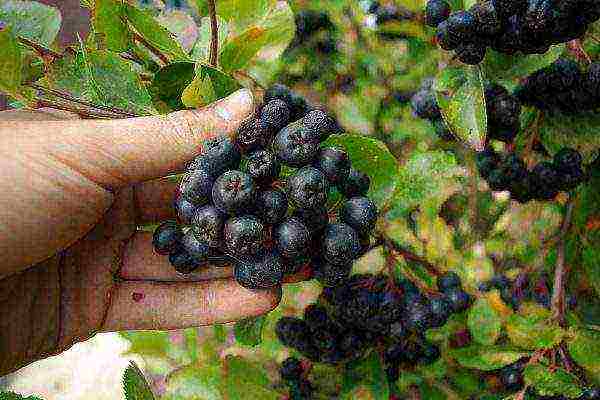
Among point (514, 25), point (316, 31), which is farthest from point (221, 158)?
point (316, 31)

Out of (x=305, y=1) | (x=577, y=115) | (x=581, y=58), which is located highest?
(x=581, y=58)

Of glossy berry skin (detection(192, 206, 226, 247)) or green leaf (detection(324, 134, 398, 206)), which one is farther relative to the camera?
green leaf (detection(324, 134, 398, 206))

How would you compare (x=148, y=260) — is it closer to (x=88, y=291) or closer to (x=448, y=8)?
(x=88, y=291)

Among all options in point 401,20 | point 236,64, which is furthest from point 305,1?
point 236,64

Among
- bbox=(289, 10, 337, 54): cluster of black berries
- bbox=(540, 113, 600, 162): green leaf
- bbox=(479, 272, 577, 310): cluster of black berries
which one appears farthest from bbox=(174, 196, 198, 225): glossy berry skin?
bbox=(289, 10, 337, 54): cluster of black berries

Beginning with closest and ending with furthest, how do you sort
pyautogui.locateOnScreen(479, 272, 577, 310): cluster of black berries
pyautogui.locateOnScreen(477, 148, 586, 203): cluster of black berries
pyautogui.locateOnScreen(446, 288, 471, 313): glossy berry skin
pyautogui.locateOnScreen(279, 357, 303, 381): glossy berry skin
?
1. pyautogui.locateOnScreen(477, 148, 586, 203): cluster of black berries
2. pyautogui.locateOnScreen(446, 288, 471, 313): glossy berry skin
3. pyautogui.locateOnScreen(279, 357, 303, 381): glossy berry skin
4. pyautogui.locateOnScreen(479, 272, 577, 310): cluster of black berries

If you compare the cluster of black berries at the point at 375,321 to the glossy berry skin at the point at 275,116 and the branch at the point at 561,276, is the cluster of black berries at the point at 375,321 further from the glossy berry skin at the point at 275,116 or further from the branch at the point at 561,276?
the glossy berry skin at the point at 275,116

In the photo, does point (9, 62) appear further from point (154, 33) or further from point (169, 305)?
point (169, 305)

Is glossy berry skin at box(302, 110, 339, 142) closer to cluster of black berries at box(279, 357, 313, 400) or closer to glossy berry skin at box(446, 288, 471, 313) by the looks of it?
glossy berry skin at box(446, 288, 471, 313)
